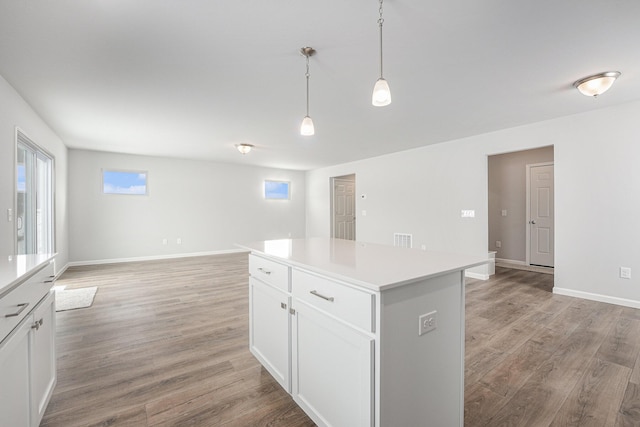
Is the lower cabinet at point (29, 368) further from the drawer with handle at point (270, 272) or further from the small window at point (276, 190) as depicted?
the small window at point (276, 190)

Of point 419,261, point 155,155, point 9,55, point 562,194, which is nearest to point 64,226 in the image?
point 155,155

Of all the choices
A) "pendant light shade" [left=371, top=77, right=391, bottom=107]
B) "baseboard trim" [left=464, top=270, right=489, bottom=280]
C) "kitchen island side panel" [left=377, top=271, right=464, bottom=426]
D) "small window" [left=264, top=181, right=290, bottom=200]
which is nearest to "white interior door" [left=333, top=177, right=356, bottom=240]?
"small window" [left=264, top=181, right=290, bottom=200]

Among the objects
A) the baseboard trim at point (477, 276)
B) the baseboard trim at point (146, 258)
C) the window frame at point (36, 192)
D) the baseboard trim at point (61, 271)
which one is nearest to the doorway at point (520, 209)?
the baseboard trim at point (477, 276)

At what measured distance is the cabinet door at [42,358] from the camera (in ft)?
4.49

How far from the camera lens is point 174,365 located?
7.07 feet

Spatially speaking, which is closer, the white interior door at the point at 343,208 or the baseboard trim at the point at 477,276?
the baseboard trim at the point at 477,276

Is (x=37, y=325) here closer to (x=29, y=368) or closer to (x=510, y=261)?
(x=29, y=368)

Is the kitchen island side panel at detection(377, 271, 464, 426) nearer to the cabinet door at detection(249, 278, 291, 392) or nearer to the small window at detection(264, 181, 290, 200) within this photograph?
the cabinet door at detection(249, 278, 291, 392)

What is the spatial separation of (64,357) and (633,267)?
5851mm

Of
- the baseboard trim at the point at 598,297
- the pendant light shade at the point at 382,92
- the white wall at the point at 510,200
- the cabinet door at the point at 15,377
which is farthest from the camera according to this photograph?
the white wall at the point at 510,200

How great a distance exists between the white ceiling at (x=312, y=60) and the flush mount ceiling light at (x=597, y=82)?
0.09m

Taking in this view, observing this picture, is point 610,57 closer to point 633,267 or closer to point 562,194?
point 562,194

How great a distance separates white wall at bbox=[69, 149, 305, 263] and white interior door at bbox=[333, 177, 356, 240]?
1437 mm

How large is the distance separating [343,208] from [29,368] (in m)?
7.51
